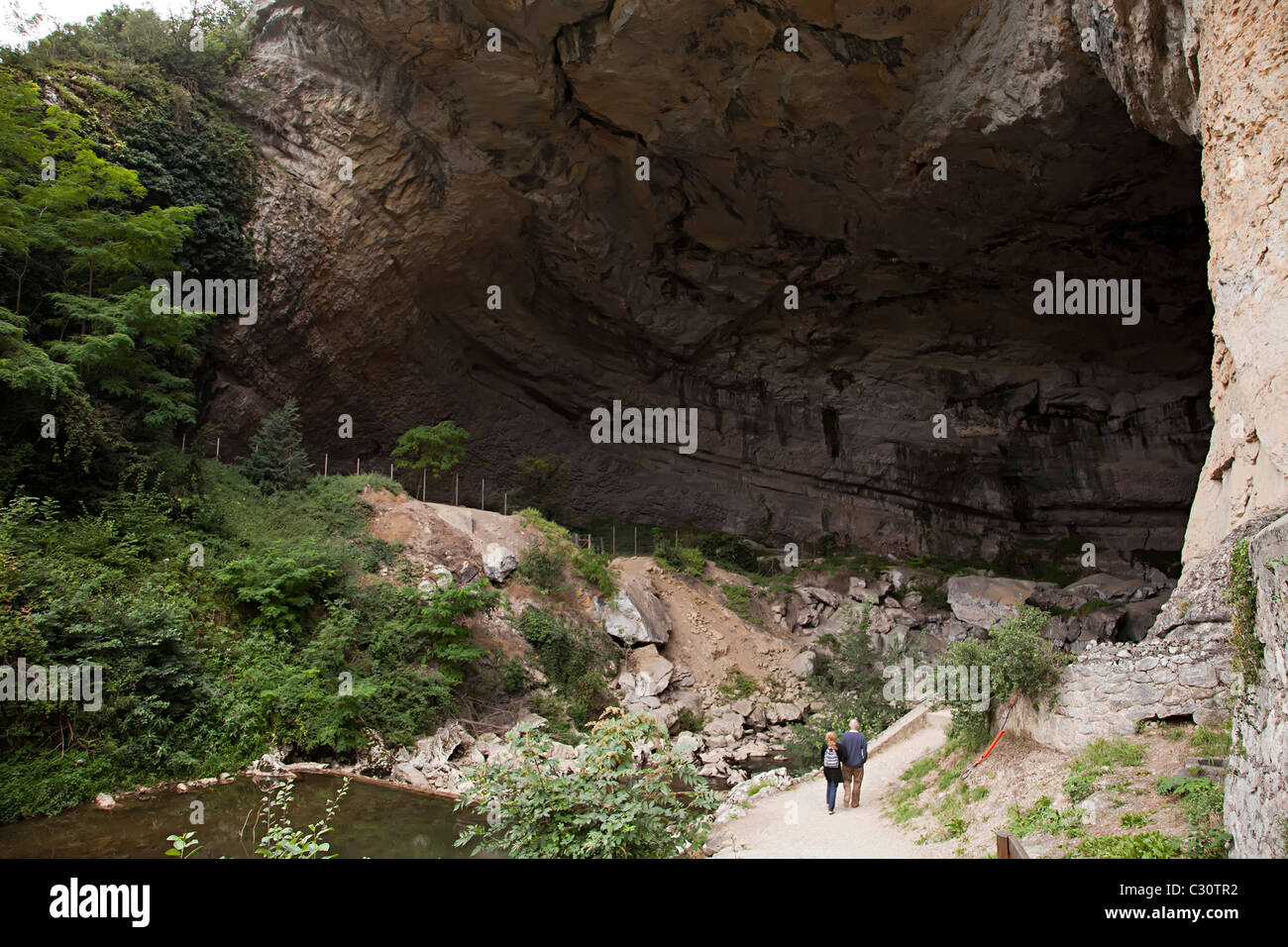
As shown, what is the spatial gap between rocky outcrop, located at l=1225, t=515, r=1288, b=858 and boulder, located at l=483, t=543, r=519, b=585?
52.1 feet

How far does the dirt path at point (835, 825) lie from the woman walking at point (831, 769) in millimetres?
204

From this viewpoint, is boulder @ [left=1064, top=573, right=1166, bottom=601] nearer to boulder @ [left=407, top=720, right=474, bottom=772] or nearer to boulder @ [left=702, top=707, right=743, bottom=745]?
boulder @ [left=702, top=707, right=743, bottom=745]

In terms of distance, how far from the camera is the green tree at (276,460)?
19.2 metres

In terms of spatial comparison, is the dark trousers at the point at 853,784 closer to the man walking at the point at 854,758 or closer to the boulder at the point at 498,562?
the man walking at the point at 854,758

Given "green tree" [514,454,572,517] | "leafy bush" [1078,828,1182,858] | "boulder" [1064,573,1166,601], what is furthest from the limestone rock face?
"boulder" [1064,573,1166,601]

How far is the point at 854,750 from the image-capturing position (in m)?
10.6

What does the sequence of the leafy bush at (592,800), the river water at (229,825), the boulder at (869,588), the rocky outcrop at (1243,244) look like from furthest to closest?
1. the boulder at (869,588)
2. the river water at (229,825)
3. the rocky outcrop at (1243,244)
4. the leafy bush at (592,800)

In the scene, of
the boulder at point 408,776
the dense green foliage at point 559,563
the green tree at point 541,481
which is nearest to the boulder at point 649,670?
the dense green foliage at point 559,563

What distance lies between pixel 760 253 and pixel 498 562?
14.7 meters

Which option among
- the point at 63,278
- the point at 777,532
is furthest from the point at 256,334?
the point at 777,532

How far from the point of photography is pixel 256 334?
74.7 feet

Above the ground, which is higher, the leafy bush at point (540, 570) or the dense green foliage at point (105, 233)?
the dense green foliage at point (105, 233)

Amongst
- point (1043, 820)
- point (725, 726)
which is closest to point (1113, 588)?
point (725, 726)

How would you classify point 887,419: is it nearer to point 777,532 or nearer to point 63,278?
point 777,532
